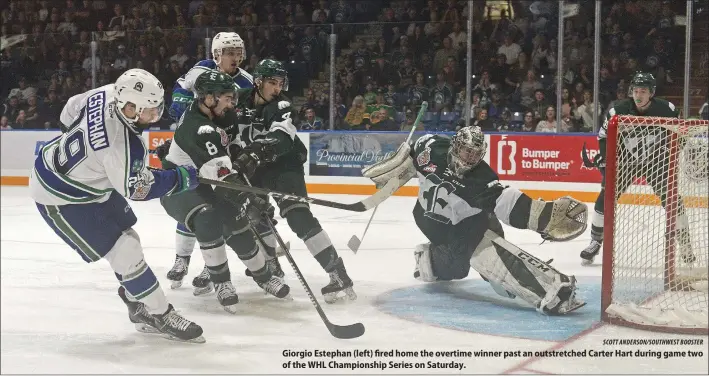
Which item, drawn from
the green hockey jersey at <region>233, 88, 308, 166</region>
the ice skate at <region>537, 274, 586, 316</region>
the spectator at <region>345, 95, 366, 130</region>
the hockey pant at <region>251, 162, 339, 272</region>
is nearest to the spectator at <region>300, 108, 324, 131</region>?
the spectator at <region>345, 95, 366, 130</region>

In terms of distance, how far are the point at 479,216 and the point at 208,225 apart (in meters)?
1.09

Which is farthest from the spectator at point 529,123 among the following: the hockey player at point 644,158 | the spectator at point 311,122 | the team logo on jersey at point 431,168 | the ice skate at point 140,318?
the ice skate at point 140,318

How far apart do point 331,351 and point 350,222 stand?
10.2 ft

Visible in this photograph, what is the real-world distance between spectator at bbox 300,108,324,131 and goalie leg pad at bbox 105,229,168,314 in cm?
504

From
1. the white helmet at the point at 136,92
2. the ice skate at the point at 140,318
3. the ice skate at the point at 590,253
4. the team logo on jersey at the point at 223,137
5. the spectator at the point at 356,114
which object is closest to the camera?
the white helmet at the point at 136,92

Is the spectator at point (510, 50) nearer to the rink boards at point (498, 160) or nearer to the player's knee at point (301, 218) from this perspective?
the rink boards at point (498, 160)

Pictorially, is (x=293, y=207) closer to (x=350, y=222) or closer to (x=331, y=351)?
(x=331, y=351)

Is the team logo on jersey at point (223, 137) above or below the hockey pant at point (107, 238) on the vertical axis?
above

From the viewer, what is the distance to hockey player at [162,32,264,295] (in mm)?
3758

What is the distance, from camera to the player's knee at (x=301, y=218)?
3678 mm

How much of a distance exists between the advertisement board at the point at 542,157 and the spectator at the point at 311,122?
156 cm

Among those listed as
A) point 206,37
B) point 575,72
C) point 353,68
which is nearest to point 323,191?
point 353,68

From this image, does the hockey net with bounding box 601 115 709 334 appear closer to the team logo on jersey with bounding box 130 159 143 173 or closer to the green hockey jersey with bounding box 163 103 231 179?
the green hockey jersey with bounding box 163 103 231 179

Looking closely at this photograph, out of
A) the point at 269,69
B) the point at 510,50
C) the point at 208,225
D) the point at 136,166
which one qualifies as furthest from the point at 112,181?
the point at 510,50
